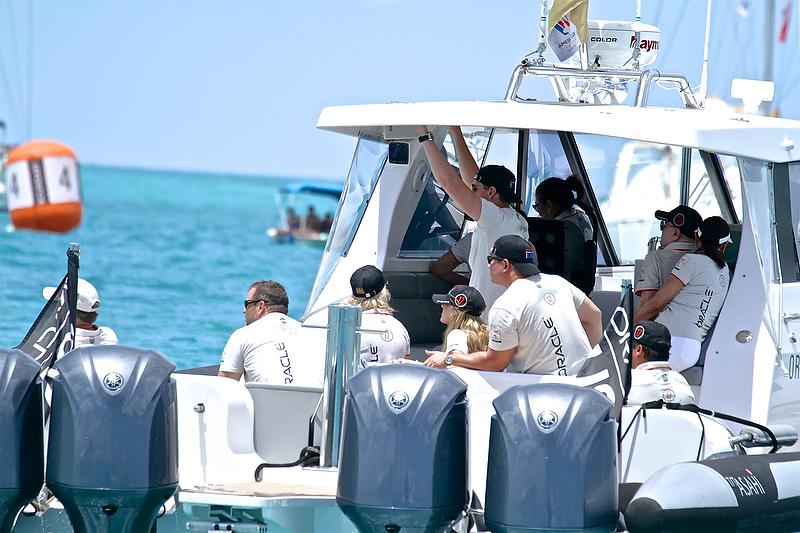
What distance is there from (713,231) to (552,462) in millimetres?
2410

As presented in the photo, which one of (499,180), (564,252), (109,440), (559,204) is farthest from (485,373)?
(559,204)

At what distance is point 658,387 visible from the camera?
5.35m

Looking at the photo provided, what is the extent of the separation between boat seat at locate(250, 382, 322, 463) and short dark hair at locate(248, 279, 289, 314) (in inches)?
25.3

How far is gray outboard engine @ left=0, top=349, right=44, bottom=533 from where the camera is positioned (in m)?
4.72

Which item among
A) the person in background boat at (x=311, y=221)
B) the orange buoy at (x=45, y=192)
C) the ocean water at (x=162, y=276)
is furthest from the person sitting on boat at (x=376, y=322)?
the person in background boat at (x=311, y=221)

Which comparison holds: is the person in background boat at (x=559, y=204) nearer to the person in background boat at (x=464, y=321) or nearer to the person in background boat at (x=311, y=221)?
the person in background boat at (x=464, y=321)

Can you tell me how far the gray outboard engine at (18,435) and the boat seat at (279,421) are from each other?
0.97m

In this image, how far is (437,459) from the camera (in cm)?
456

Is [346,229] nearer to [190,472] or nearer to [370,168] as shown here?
[370,168]

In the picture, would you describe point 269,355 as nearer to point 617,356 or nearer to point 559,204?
point 617,356

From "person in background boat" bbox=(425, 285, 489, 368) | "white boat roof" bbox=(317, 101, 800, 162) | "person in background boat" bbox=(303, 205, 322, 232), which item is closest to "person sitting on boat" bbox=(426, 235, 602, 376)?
"person in background boat" bbox=(425, 285, 489, 368)

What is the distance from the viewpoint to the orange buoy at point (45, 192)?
1227 inches

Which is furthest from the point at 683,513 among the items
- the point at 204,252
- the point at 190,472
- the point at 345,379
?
the point at 204,252

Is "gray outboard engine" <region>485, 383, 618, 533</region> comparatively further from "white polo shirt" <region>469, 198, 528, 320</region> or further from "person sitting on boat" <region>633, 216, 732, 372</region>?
"white polo shirt" <region>469, 198, 528, 320</region>
